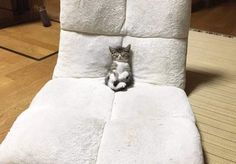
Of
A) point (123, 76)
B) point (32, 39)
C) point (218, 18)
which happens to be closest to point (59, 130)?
point (123, 76)

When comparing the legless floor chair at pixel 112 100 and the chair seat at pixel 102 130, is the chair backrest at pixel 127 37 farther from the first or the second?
the chair seat at pixel 102 130

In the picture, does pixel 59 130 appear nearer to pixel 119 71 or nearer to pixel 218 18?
pixel 119 71

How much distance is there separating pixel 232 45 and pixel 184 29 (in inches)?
48.5

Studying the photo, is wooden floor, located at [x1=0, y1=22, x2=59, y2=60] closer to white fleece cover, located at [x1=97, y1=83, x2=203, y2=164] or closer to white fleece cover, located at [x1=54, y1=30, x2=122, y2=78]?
white fleece cover, located at [x1=54, y1=30, x2=122, y2=78]

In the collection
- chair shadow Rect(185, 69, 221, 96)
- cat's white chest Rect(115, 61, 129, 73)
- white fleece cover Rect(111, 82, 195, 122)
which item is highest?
cat's white chest Rect(115, 61, 129, 73)

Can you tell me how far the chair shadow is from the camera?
1.46m

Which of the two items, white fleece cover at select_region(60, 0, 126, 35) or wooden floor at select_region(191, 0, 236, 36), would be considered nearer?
white fleece cover at select_region(60, 0, 126, 35)

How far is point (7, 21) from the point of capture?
2730mm

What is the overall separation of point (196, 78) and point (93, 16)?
65cm

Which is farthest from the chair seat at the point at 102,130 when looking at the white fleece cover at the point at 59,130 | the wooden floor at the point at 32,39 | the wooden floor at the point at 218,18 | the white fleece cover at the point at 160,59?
the wooden floor at the point at 218,18

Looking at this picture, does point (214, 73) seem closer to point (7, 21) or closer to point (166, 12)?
point (166, 12)

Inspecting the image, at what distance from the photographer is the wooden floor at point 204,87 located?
3.92ft

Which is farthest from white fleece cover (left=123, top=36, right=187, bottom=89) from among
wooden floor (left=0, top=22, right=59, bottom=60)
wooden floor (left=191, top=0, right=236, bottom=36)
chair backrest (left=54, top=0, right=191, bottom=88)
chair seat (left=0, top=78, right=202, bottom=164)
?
wooden floor (left=191, top=0, right=236, bottom=36)

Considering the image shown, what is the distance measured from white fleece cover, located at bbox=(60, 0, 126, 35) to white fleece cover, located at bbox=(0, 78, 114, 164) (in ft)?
1.00
